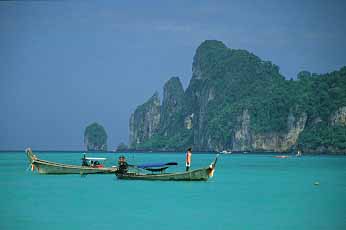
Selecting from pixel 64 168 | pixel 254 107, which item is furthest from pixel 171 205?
pixel 254 107

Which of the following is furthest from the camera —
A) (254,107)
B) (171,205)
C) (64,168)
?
(254,107)

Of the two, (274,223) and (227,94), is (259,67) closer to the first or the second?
(227,94)

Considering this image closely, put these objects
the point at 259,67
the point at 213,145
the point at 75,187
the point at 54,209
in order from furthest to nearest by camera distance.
Answer: the point at 259,67, the point at 213,145, the point at 75,187, the point at 54,209

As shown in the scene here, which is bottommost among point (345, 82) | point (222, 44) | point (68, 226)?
point (68, 226)

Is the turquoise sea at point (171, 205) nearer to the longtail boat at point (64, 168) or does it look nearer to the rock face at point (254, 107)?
the longtail boat at point (64, 168)

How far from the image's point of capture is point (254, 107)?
161250 mm

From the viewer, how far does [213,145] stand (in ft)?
570

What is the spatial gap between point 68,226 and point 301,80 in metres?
146

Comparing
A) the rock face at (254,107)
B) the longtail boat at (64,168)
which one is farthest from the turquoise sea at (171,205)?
the rock face at (254,107)

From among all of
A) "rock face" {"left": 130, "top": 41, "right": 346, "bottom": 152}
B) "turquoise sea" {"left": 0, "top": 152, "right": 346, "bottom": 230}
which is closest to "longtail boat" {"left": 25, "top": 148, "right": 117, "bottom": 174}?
"turquoise sea" {"left": 0, "top": 152, "right": 346, "bottom": 230}

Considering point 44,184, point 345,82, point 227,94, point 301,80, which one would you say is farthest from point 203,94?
point 44,184

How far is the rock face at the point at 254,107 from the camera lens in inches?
5354

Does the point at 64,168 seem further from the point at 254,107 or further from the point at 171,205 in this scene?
the point at 254,107

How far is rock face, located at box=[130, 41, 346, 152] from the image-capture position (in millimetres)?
136000
